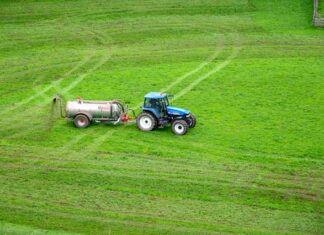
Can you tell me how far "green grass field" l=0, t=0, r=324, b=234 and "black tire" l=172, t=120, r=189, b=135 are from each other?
421mm

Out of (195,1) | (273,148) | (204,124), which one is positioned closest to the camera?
(273,148)

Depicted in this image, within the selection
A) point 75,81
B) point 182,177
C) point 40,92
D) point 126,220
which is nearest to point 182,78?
point 75,81

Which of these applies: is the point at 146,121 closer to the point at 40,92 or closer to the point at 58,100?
the point at 58,100

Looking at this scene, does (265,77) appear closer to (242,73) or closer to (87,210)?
(242,73)

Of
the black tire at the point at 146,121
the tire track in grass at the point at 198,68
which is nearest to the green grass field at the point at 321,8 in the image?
the tire track in grass at the point at 198,68

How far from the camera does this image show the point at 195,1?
193 feet

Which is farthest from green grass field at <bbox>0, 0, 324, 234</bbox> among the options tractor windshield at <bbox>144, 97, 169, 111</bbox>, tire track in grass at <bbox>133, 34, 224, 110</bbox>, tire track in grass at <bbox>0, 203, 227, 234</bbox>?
tractor windshield at <bbox>144, 97, 169, 111</bbox>

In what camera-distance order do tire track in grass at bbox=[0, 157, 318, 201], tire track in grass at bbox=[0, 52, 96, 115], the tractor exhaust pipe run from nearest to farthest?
tire track in grass at bbox=[0, 157, 318, 201]
the tractor exhaust pipe
tire track in grass at bbox=[0, 52, 96, 115]

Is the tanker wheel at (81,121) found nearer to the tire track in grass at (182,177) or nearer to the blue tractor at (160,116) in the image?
the blue tractor at (160,116)

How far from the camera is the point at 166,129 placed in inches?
1364

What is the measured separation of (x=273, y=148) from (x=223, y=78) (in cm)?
1080

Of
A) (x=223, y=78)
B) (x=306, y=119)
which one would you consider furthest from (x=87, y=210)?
(x=223, y=78)

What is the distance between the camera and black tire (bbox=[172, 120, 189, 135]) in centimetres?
3362

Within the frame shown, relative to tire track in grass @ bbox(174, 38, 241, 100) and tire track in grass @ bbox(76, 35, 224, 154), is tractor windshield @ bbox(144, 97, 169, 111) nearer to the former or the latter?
tire track in grass @ bbox(76, 35, 224, 154)
